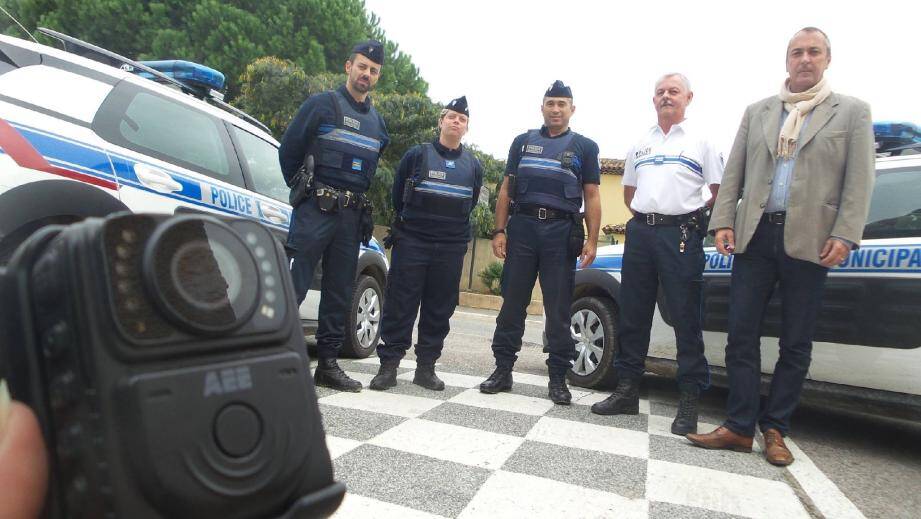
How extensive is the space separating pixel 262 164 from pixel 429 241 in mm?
1120

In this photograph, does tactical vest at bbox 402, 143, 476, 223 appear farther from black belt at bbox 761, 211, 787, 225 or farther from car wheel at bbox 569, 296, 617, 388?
black belt at bbox 761, 211, 787, 225

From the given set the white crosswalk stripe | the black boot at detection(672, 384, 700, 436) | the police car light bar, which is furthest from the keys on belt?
the black boot at detection(672, 384, 700, 436)

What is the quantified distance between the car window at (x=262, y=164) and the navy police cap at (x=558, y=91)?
5.58ft

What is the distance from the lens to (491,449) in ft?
8.18

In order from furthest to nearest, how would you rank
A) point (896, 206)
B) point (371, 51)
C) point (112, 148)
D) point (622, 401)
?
point (371, 51) < point (622, 401) < point (896, 206) < point (112, 148)

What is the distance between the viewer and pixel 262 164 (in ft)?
12.9

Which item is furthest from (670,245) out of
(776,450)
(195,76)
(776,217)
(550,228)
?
(195,76)

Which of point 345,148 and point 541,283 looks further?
point 541,283

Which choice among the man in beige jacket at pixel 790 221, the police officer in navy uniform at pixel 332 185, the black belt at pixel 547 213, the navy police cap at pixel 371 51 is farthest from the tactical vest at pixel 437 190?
the man in beige jacket at pixel 790 221

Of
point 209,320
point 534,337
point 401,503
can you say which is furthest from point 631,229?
point 534,337

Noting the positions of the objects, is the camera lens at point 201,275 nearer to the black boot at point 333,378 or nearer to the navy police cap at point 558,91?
Result: the black boot at point 333,378

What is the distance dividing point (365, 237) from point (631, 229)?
1.45 metres

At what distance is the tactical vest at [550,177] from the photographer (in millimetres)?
3619

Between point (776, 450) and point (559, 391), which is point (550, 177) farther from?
point (776, 450)
